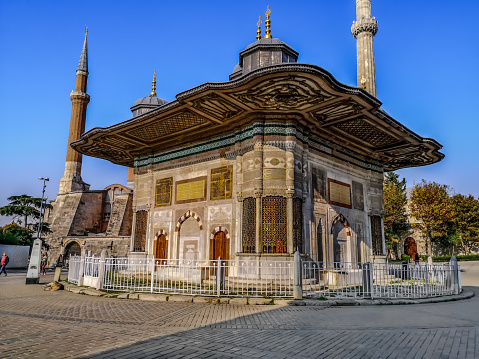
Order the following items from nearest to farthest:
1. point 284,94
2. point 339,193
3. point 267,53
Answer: point 284,94
point 267,53
point 339,193

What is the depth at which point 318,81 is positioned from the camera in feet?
28.0

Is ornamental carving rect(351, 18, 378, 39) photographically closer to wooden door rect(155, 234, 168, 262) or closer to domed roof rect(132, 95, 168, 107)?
domed roof rect(132, 95, 168, 107)

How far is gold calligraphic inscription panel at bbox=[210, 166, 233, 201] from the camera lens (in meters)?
11.4

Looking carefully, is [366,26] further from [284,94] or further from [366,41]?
[284,94]

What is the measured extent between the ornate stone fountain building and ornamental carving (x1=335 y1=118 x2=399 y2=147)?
0.03 metres

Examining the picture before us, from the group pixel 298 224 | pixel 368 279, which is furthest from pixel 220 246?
pixel 368 279

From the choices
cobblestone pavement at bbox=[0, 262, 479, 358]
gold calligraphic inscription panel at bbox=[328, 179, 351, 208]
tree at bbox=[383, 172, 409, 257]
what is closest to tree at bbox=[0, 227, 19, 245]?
cobblestone pavement at bbox=[0, 262, 479, 358]

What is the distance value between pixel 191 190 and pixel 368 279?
272 inches

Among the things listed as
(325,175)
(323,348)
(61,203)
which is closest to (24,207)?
(61,203)

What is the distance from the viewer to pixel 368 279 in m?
7.66

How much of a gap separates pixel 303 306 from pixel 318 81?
5.20 metres

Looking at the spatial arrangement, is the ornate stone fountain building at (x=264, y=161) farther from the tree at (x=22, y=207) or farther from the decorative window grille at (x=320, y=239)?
the tree at (x=22, y=207)

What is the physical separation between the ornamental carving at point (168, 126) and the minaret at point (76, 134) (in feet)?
83.4

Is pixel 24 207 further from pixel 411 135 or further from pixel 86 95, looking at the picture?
pixel 411 135
